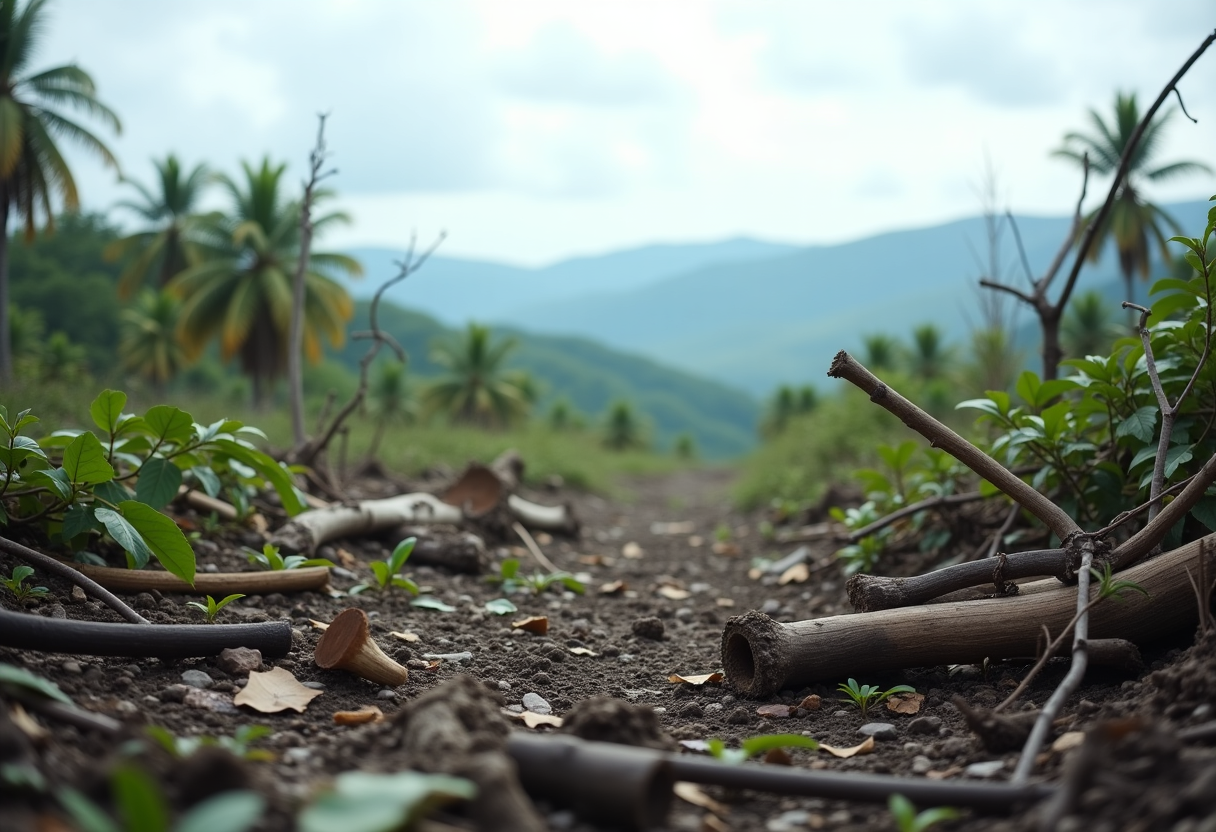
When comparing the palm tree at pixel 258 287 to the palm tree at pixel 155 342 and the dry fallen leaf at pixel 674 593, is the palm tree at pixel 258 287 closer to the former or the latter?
the palm tree at pixel 155 342

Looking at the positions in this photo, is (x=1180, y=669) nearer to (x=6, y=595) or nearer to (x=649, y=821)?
(x=649, y=821)

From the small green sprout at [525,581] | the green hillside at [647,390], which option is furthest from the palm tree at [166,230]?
the green hillside at [647,390]

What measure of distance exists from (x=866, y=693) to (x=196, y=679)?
180 centimetres

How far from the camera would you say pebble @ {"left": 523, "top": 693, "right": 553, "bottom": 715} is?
251cm

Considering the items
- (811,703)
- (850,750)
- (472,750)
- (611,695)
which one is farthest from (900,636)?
(472,750)

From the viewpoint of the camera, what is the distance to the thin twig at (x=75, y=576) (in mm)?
2473

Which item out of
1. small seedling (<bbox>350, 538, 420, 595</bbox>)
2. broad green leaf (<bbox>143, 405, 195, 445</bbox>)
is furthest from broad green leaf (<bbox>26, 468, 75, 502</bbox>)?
small seedling (<bbox>350, 538, 420, 595</bbox>)

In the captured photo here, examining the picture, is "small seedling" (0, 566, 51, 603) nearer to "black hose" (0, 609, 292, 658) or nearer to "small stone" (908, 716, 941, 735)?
"black hose" (0, 609, 292, 658)

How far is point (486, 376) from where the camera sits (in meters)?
34.3

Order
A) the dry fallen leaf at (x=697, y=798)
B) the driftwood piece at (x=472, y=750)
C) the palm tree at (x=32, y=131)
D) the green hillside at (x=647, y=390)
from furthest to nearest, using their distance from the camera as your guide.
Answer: the green hillside at (x=647, y=390), the palm tree at (x=32, y=131), the dry fallen leaf at (x=697, y=798), the driftwood piece at (x=472, y=750)

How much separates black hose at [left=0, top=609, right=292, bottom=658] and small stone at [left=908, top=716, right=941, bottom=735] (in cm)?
173

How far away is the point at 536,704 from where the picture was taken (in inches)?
100

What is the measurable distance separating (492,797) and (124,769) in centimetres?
52

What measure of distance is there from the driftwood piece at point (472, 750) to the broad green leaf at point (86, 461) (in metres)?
1.38
